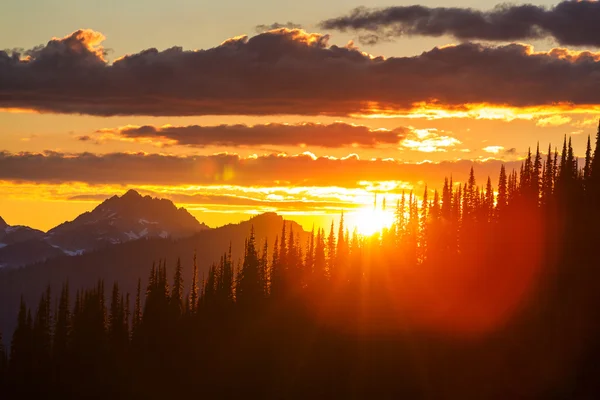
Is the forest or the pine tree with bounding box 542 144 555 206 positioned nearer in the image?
the forest

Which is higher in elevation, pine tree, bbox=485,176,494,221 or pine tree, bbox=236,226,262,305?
pine tree, bbox=485,176,494,221

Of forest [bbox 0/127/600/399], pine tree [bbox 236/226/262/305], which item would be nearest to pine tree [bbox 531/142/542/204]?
forest [bbox 0/127/600/399]

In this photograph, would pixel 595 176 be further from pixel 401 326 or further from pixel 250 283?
pixel 250 283

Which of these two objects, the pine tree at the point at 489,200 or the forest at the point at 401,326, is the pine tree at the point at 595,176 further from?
the pine tree at the point at 489,200

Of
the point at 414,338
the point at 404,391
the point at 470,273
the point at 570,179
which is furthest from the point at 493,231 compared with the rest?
the point at 404,391

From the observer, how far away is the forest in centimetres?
12419

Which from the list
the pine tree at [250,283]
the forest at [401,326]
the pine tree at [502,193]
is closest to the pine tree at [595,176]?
the forest at [401,326]

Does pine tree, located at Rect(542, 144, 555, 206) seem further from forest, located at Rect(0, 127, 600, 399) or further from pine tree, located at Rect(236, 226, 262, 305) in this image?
pine tree, located at Rect(236, 226, 262, 305)

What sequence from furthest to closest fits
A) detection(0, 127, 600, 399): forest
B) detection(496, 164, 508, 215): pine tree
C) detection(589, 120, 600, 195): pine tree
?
detection(496, 164, 508, 215): pine tree < detection(589, 120, 600, 195): pine tree < detection(0, 127, 600, 399): forest

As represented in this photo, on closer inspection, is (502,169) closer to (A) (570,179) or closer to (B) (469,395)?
(A) (570,179)

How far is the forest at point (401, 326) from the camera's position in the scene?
124188mm

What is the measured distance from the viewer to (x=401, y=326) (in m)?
146

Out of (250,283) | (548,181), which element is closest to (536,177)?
(548,181)

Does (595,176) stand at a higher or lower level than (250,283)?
higher
